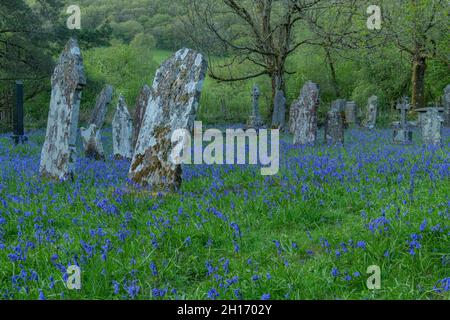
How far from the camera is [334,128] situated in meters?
16.3

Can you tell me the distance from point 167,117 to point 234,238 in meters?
3.61

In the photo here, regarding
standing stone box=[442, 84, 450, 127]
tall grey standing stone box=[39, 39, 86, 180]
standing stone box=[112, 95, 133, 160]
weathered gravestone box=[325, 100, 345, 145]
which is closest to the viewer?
tall grey standing stone box=[39, 39, 86, 180]

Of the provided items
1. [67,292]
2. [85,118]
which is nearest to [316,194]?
[67,292]

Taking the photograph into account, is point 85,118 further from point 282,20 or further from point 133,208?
point 133,208

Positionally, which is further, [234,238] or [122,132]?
[122,132]

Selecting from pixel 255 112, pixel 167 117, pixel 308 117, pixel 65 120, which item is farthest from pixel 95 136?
pixel 255 112

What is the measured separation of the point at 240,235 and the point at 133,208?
2026 millimetres

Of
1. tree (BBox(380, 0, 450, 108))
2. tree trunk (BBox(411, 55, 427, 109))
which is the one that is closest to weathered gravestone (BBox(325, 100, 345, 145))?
tree (BBox(380, 0, 450, 108))

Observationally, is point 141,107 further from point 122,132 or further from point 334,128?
point 334,128

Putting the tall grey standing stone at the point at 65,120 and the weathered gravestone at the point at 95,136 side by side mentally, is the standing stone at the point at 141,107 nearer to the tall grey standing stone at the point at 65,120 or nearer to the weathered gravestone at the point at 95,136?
the weathered gravestone at the point at 95,136

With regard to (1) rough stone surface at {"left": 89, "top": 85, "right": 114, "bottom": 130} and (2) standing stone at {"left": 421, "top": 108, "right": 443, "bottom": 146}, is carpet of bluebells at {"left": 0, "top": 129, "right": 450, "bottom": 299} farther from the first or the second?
(2) standing stone at {"left": 421, "top": 108, "right": 443, "bottom": 146}

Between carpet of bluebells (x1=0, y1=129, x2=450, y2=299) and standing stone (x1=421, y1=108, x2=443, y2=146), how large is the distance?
7.06 metres

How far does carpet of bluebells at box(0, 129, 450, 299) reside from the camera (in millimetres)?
3918
